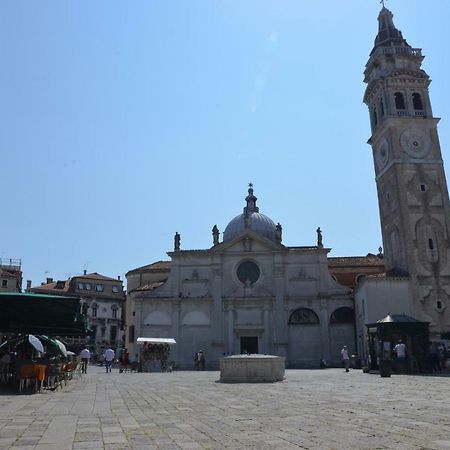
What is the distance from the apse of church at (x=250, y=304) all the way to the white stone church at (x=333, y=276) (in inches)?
3.7

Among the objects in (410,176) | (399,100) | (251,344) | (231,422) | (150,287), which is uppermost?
(399,100)

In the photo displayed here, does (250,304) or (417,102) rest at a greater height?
(417,102)

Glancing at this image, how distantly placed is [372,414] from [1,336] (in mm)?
38288

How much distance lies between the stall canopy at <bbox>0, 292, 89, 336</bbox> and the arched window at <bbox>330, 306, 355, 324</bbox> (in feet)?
103

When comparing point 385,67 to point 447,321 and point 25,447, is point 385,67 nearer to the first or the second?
point 447,321

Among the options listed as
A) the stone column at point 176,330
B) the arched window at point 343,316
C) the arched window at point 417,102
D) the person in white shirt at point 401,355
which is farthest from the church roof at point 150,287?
the arched window at point 417,102

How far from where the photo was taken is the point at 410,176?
42125mm

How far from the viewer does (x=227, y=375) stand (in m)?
21.7

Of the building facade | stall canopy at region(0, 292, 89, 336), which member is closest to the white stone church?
the building facade

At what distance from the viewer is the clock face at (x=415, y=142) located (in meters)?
42.9

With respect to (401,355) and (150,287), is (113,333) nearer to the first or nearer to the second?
(150,287)

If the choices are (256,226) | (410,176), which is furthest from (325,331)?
(410,176)

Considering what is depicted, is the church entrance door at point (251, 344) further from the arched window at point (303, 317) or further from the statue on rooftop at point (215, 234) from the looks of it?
the statue on rooftop at point (215, 234)

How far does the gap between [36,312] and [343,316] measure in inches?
1311
